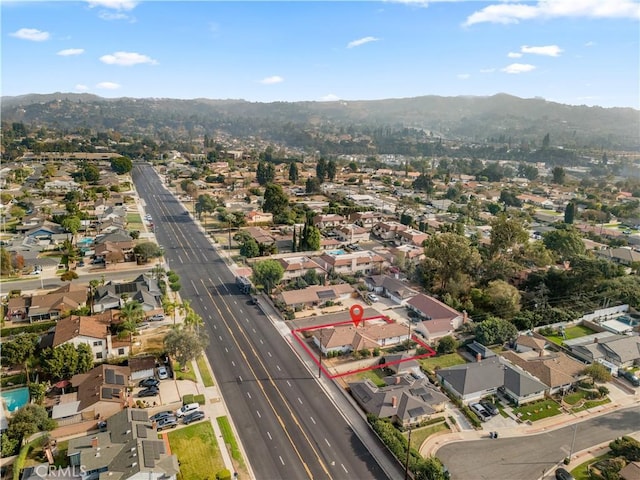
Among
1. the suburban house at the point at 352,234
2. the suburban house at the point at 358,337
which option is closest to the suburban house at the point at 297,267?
the suburban house at the point at 358,337

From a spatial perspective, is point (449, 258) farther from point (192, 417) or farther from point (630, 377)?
point (192, 417)

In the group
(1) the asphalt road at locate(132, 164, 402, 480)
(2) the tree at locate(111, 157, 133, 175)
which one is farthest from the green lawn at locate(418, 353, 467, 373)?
(2) the tree at locate(111, 157, 133, 175)

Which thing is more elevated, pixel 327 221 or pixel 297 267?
pixel 327 221

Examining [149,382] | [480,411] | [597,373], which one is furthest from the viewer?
[597,373]

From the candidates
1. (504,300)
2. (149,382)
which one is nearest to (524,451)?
(504,300)

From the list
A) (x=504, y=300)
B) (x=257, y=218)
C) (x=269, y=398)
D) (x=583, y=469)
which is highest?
(x=257, y=218)

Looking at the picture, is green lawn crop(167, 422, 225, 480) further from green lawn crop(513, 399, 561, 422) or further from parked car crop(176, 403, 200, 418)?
green lawn crop(513, 399, 561, 422)

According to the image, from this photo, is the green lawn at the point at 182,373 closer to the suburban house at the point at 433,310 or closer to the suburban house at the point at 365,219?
the suburban house at the point at 433,310
